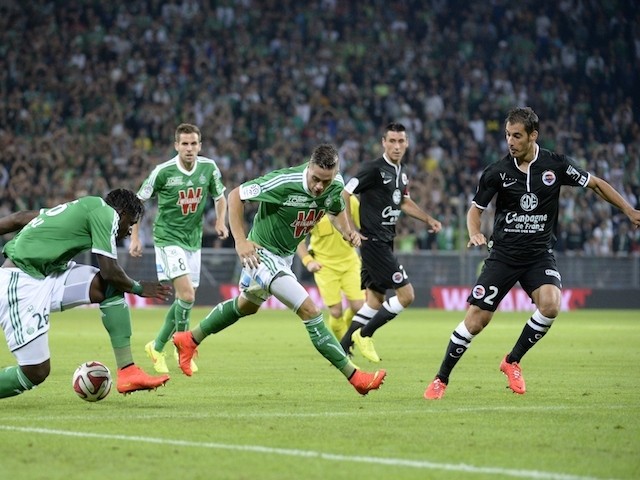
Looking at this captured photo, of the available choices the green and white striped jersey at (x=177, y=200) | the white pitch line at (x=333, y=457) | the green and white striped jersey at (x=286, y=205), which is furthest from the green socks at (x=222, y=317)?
the white pitch line at (x=333, y=457)

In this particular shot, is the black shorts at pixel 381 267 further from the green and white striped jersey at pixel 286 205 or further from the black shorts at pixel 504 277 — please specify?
the black shorts at pixel 504 277

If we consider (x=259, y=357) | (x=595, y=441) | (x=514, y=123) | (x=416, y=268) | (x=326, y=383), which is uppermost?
(x=514, y=123)

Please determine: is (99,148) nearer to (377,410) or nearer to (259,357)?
(259,357)

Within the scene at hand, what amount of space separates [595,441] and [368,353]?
23.1 feet

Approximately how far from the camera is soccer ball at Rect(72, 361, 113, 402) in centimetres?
923

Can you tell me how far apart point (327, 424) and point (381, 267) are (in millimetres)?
6492

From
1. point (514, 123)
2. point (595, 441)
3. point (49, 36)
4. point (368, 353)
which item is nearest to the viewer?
point (595, 441)

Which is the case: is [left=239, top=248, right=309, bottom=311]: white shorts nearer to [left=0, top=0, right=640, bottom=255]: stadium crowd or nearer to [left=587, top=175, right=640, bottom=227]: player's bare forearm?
[left=587, top=175, right=640, bottom=227]: player's bare forearm

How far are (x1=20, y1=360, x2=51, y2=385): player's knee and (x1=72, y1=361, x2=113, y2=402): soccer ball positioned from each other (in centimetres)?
41

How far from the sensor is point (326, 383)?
11.4m

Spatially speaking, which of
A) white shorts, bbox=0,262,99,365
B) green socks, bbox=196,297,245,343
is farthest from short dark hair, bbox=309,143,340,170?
white shorts, bbox=0,262,99,365

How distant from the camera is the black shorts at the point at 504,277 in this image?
10.5 meters

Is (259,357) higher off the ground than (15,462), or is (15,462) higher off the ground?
(15,462)

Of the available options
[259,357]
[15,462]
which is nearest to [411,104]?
[259,357]
